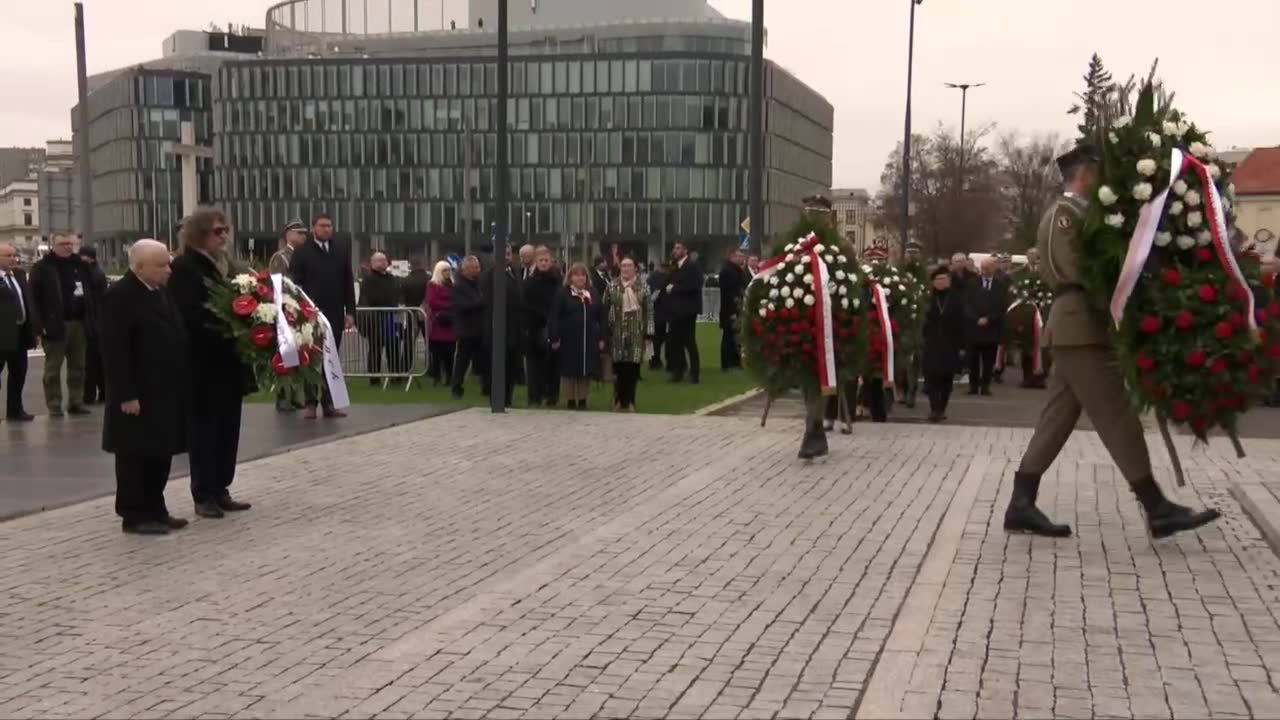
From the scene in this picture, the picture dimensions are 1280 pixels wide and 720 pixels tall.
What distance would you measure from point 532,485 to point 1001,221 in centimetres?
5228

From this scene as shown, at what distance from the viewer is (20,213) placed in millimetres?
81375

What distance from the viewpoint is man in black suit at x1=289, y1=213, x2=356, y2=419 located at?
14.8m

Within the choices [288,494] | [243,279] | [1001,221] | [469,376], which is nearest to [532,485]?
[288,494]

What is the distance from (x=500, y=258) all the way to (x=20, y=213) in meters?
74.0

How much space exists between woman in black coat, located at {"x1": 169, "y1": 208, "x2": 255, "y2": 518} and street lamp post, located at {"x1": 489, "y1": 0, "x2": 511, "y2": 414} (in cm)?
606

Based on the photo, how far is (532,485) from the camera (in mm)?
10703

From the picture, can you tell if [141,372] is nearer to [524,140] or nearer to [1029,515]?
[1029,515]

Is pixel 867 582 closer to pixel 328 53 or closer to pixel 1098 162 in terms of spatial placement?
A: pixel 1098 162

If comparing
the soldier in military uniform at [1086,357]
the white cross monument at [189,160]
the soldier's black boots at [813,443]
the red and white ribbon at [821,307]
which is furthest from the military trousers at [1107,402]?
the white cross monument at [189,160]

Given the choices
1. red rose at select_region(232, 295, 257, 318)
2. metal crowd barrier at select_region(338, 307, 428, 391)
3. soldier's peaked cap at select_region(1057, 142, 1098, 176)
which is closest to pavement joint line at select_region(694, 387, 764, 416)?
metal crowd barrier at select_region(338, 307, 428, 391)

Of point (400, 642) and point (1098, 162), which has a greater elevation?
point (1098, 162)

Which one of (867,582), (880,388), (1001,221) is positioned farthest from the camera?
(1001,221)

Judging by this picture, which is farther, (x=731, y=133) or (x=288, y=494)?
(x=731, y=133)

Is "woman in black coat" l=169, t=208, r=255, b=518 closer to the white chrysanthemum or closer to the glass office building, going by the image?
the white chrysanthemum
